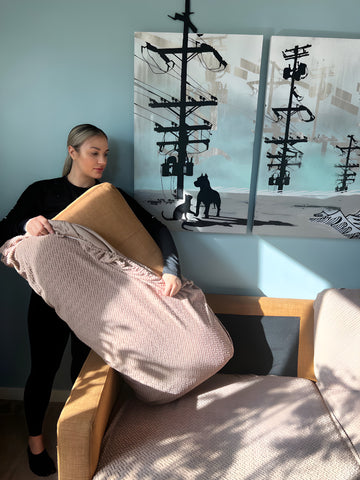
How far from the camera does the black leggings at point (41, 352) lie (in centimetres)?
172

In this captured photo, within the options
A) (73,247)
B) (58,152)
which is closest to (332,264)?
(73,247)

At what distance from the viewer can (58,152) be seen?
1991mm

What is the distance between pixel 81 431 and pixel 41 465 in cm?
77

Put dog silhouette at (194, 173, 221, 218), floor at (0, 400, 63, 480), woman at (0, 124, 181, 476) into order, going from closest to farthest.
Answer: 1. woman at (0, 124, 181, 476)
2. floor at (0, 400, 63, 480)
3. dog silhouette at (194, 173, 221, 218)

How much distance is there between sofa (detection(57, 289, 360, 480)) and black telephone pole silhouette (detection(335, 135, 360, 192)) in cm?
53

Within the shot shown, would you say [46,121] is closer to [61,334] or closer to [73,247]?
[73,247]

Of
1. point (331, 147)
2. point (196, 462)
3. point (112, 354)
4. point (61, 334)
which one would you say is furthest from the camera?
point (331, 147)

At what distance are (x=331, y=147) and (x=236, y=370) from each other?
1.21 metres

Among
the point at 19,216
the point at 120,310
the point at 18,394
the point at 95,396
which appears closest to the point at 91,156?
the point at 19,216

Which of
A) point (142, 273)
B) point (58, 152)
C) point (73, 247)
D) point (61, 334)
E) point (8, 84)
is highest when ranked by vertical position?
point (8, 84)

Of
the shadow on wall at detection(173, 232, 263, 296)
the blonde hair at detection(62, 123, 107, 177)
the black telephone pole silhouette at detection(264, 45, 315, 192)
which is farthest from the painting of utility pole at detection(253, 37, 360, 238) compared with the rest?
the blonde hair at detection(62, 123, 107, 177)

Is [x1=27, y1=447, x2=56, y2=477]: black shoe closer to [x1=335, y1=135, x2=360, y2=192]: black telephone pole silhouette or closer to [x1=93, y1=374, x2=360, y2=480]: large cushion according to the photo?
[x1=93, y1=374, x2=360, y2=480]: large cushion

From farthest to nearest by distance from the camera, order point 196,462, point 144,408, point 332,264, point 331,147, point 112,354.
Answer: point 332,264 → point 331,147 → point 144,408 → point 112,354 → point 196,462

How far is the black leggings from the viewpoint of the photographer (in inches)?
67.6
